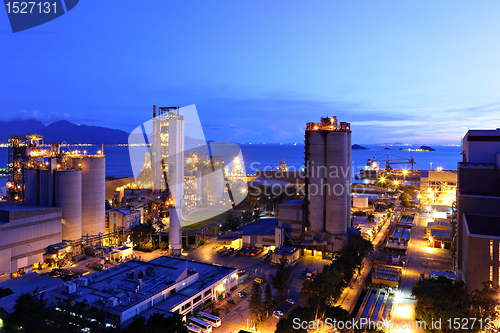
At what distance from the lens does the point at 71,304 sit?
14.2 m

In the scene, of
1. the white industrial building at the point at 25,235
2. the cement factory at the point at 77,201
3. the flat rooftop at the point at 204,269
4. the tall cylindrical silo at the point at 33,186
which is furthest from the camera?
the tall cylindrical silo at the point at 33,186

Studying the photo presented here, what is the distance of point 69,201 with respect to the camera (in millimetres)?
28469

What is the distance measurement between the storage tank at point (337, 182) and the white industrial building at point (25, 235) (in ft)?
74.4

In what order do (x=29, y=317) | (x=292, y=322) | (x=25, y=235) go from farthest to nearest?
(x=25, y=235) → (x=292, y=322) → (x=29, y=317)

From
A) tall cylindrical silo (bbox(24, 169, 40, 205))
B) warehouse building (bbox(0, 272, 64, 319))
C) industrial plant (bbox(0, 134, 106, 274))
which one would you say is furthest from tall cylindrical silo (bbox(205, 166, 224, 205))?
warehouse building (bbox(0, 272, 64, 319))

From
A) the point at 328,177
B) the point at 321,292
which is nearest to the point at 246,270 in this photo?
Answer: the point at 321,292

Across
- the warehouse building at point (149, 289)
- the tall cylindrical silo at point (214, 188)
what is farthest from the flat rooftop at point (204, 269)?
the tall cylindrical silo at point (214, 188)

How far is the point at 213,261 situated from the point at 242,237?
4456 mm

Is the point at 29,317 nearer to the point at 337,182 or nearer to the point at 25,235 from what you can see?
the point at 25,235

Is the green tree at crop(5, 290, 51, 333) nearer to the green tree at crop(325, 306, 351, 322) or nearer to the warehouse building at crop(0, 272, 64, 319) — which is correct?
the warehouse building at crop(0, 272, 64, 319)

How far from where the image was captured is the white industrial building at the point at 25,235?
2308 centimetres

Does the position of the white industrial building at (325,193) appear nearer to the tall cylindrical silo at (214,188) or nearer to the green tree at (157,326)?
the green tree at (157,326)

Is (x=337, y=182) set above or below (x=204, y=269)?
above

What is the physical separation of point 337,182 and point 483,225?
1072 cm
